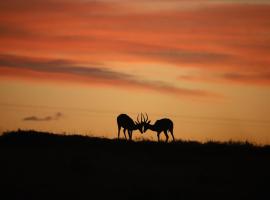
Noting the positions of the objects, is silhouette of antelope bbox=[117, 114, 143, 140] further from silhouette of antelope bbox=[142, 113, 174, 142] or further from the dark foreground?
the dark foreground

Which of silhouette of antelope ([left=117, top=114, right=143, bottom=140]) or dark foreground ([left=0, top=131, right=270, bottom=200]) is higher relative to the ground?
silhouette of antelope ([left=117, top=114, right=143, bottom=140])

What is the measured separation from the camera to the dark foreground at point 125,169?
23.6 meters

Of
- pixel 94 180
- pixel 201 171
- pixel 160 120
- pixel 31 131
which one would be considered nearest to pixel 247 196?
pixel 201 171

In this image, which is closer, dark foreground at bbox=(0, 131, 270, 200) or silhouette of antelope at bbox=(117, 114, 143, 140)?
dark foreground at bbox=(0, 131, 270, 200)

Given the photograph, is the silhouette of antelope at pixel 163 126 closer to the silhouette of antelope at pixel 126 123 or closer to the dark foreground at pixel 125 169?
the silhouette of antelope at pixel 126 123

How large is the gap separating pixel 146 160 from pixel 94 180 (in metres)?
5.00

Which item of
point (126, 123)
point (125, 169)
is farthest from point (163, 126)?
point (125, 169)

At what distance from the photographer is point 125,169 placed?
27500mm

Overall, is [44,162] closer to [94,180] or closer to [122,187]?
[94,180]

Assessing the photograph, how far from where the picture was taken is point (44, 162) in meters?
29.2

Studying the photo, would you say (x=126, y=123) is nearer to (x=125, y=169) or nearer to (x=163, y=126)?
(x=163, y=126)

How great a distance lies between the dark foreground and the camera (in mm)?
23641

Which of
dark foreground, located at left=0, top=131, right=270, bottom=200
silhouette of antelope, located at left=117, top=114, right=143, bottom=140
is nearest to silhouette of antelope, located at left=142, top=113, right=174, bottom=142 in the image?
silhouette of antelope, located at left=117, top=114, right=143, bottom=140

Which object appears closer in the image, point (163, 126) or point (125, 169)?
point (125, 169)
